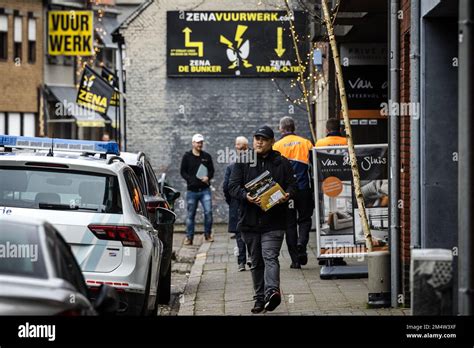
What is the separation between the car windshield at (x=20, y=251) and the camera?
7.11 meters

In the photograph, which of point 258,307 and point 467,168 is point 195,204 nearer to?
point 258,307

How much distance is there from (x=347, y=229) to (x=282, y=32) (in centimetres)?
1447

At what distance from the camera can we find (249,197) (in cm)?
1253

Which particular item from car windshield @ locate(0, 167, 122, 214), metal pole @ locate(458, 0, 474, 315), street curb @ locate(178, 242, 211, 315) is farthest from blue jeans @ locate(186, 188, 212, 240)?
metal pole @ locate(458, 0, 474, 315)

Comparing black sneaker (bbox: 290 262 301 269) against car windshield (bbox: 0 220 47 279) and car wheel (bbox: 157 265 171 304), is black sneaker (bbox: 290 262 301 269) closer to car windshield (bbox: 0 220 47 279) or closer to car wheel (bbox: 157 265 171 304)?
car wheel (bbox: 157 265 171 304)

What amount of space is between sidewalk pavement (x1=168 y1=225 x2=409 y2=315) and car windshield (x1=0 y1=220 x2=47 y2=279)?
525 cm

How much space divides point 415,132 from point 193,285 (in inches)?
188

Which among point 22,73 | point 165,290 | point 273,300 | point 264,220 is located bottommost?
point 165,290

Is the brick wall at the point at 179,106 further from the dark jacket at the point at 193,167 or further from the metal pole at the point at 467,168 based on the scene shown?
the metal pole at the point at 467,168

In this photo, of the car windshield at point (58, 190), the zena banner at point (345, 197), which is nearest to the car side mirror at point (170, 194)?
the zena banner at point (345, 197)

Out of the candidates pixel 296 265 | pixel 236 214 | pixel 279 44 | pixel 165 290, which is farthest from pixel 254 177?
pixel 279 44

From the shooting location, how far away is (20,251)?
7.59 metres

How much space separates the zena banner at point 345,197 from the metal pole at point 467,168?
25.3ft

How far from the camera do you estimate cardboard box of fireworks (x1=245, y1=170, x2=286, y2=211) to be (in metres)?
12.5
